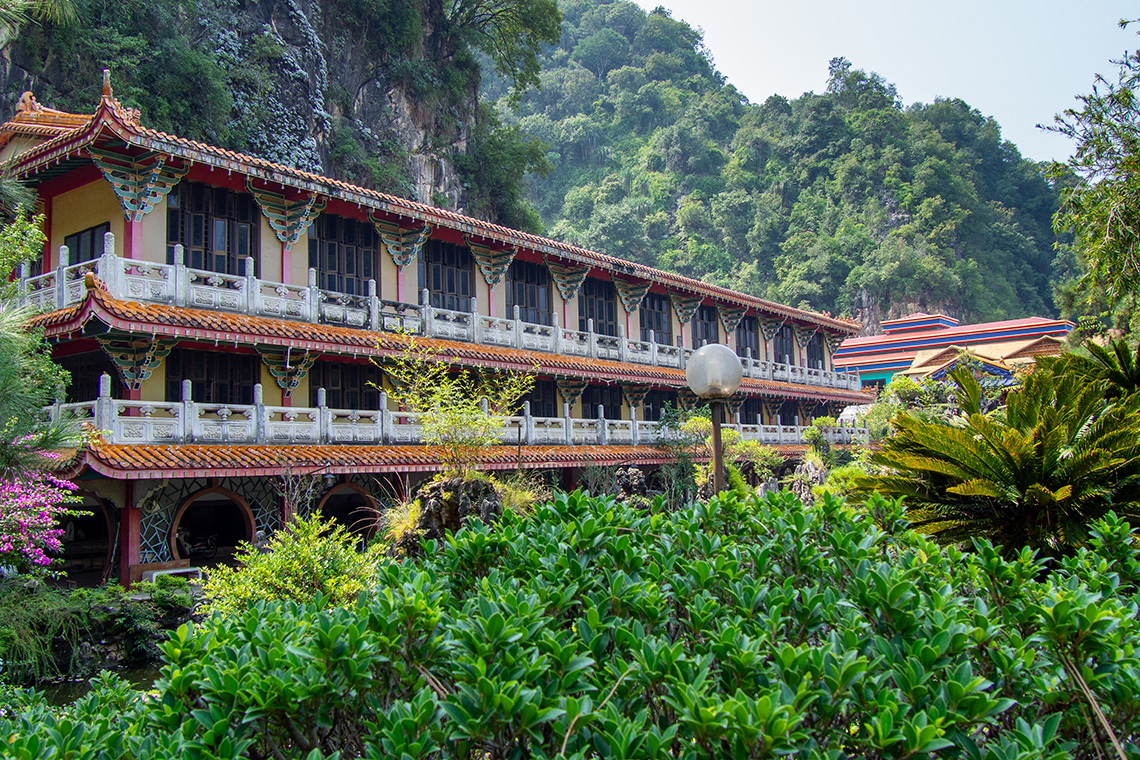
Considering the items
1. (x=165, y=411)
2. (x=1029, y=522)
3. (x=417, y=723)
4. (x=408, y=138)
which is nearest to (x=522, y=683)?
(x=417, y=723)

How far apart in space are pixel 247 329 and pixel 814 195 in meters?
59.2

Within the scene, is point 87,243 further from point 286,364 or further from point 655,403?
point 655,403

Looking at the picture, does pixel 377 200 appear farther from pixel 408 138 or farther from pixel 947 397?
pixel 947 397

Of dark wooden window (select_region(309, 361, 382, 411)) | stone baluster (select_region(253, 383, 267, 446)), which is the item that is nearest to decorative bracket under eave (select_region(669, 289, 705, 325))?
dark wooden window (select_region(309, 361, 382, 411))

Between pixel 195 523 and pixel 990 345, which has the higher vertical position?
pixel 990 345

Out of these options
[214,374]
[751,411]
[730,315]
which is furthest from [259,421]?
[751,411]

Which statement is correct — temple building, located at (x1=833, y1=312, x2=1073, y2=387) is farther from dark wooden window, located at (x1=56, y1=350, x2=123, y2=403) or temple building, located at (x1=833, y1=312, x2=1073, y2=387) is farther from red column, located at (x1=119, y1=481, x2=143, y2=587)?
red column, located at (x1=119, y1=481, x2=143, y2=587)

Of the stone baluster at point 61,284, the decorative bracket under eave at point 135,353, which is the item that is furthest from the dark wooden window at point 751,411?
the stone baluster at point 61,284

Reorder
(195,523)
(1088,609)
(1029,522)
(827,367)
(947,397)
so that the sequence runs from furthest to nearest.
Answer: (827,367) < (947,397) < (195,523) < (1029,522) < (1088,609)

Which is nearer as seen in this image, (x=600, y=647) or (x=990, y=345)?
(x=600, y=647)

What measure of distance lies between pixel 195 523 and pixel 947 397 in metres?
22.1

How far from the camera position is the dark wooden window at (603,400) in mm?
25906

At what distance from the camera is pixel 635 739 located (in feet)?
9.37

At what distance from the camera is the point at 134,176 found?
16.1 meters
